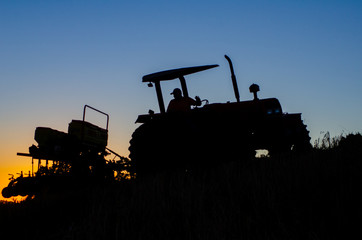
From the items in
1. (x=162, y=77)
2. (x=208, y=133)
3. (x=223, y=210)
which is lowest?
(x=223, y=210)

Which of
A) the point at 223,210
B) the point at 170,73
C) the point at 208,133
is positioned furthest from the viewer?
the point at 170,73

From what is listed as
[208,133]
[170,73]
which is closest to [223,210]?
[208,133]

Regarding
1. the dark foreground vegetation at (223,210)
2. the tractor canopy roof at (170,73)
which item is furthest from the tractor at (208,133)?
the dark foreground vegetation at (223,210)

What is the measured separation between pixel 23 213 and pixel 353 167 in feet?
12.9

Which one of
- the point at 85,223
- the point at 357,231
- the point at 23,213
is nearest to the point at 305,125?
the point at 357,231

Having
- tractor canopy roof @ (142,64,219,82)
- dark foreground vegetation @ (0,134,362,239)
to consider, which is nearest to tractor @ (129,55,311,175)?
tractor canopy roof @ (142,64,219,82)

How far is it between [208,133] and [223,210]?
270 cm

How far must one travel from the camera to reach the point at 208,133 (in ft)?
17.6

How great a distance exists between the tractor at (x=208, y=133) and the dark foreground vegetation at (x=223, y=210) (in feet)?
3.70

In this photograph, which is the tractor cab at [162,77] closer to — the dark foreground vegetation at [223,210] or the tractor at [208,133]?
the tractor at [208,133]

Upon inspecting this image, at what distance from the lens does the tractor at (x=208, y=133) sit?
521 cm

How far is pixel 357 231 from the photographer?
229 cm

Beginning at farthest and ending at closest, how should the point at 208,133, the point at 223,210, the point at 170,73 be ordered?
the point at 170,73, the point at 208,133, the point at 223,210

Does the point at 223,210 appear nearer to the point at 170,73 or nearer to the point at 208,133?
the point at 208,133
